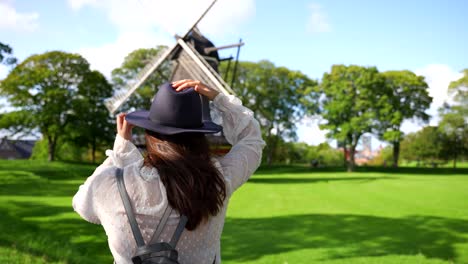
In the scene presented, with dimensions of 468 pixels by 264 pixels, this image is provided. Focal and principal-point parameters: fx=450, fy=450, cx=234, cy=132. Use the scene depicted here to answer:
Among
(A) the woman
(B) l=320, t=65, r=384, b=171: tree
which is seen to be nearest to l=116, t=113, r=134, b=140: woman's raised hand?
(A) the woman

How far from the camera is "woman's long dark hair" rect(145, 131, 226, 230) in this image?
197cm

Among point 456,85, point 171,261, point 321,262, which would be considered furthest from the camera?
point 456,85

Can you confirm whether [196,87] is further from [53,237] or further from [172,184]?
[53,237]

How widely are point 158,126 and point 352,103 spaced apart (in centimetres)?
5178

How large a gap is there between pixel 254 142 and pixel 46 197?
630 inches

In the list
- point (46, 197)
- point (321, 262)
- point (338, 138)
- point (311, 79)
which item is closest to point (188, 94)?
point (321, 262)

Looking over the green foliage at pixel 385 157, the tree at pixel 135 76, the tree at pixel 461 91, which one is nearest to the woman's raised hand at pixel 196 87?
the tree at pixel 135 76

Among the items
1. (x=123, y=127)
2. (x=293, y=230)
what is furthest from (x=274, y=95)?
(x=123, y=127)

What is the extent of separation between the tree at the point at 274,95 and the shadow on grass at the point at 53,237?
44.6 meters

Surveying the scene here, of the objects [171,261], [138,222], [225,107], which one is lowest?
[171,261]

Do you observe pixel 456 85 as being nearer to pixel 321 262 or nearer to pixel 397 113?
pixel 397 113

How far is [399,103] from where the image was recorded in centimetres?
5391

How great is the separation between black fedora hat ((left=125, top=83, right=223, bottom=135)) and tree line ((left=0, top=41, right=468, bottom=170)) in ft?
112

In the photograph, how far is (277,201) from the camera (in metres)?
18.0
